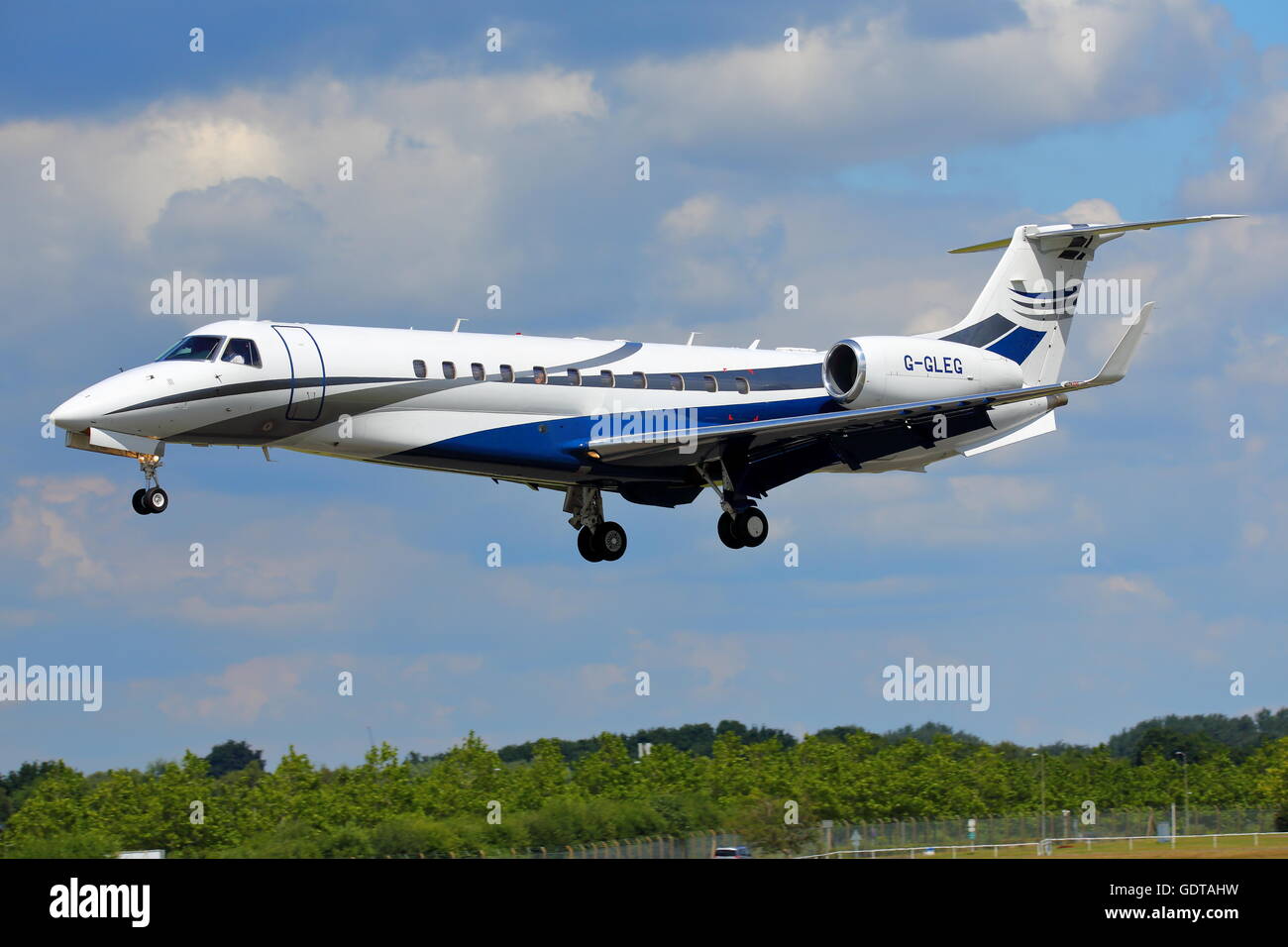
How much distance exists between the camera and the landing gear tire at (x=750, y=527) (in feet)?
121

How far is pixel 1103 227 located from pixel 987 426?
5157mm

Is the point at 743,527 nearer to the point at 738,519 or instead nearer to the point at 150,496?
the point at 738,519

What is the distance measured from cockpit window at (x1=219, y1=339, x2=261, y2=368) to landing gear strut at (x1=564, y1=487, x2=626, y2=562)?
8974 millimetres

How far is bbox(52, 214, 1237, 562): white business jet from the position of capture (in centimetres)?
3041

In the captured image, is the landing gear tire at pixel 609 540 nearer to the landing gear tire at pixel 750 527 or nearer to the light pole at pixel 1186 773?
the landing gear tire at pixel 750 527

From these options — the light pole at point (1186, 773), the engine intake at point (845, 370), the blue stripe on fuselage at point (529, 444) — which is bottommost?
the light pole at point (1186, 773)

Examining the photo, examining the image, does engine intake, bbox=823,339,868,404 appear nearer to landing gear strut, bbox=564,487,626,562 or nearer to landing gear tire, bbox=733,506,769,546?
landing gear tire, bbox=733,506,769,546

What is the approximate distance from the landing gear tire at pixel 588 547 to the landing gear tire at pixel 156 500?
424 inches

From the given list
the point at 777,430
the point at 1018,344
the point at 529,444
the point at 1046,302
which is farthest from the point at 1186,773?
the point at 529,444

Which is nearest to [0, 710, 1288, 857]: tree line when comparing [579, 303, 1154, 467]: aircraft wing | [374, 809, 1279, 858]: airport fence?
[374, 809, 1279, 858]: airport fence

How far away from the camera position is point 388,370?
104 ft

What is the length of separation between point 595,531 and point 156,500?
11.0 metres

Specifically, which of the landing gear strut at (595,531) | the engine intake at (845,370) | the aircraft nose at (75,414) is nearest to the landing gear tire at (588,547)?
the landing gear strut at (595,531)
